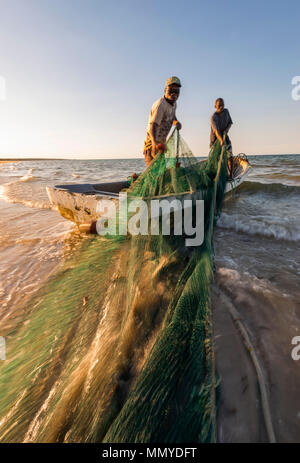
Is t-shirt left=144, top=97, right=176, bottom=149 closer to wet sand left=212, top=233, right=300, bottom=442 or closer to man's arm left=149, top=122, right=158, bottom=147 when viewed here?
man's arm left=149, top=122, right=158, bottom=147

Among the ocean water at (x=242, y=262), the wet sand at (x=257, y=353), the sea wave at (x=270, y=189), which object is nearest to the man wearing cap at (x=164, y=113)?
the ocean water at (x=242, y=262)

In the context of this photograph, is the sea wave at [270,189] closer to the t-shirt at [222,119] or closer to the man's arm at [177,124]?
the t-shirt at [222,119]

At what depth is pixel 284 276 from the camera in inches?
111

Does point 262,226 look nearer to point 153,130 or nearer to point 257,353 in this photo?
point 153,130

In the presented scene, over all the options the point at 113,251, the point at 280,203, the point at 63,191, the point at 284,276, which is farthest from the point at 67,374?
the point at 280,203

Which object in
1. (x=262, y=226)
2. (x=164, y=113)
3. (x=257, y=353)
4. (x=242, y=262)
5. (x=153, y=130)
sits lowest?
(x=257, y=353)

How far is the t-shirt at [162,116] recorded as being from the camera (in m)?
3.33

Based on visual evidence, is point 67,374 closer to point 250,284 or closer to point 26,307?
point 26,307

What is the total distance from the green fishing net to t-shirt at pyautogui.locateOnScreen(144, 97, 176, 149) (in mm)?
1164

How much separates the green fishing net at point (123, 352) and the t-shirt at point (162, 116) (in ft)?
3.82

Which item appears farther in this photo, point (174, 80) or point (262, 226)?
point (262, 226)

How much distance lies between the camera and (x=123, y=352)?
1.53 m

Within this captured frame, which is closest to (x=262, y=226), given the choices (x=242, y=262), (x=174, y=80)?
(x=242, y=262)

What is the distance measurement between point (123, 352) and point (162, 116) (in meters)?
3.43
